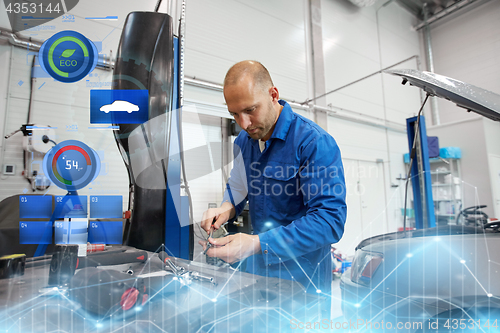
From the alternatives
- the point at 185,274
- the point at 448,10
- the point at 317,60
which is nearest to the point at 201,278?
the point at 185,274

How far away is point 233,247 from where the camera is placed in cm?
58

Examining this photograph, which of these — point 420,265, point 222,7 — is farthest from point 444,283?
point 222,7

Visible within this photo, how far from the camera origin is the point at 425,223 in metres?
2.23

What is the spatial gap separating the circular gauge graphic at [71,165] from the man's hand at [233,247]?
0.43 metres

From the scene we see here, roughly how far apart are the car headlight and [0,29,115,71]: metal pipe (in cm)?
127

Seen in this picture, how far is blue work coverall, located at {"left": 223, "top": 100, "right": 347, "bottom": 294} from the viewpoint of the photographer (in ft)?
2.11

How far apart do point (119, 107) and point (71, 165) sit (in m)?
0.22

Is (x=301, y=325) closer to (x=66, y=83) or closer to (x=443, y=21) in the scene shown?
(x=66, y=83)

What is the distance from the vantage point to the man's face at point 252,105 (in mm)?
678

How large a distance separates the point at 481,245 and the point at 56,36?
5.22 ft

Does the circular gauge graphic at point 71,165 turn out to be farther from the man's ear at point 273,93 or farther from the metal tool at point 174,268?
the man's ear at point 273,93

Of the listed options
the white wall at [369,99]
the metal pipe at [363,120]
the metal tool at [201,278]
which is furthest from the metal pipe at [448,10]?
the metal tool at [201,278]
